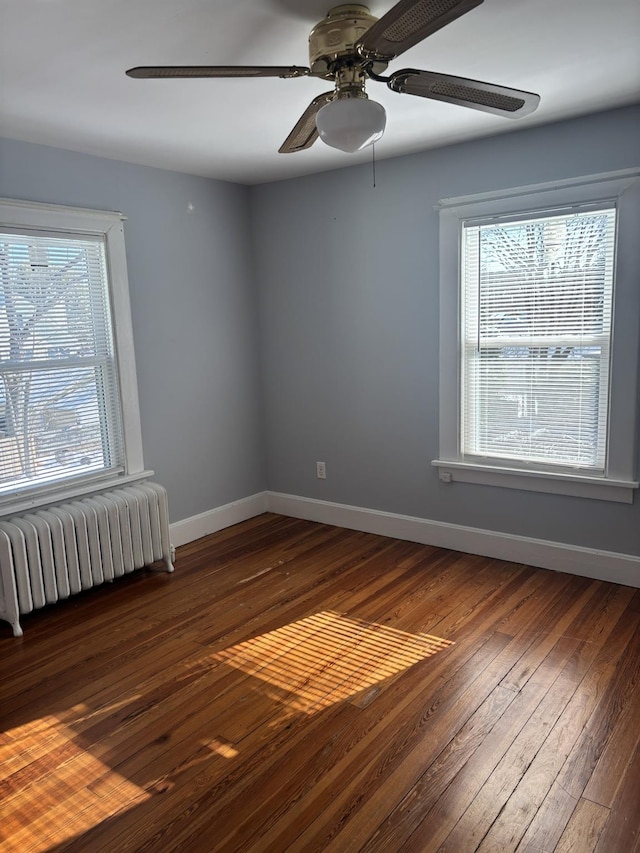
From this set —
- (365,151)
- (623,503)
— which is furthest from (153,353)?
(623,503)

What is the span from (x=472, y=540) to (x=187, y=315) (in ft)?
7.72

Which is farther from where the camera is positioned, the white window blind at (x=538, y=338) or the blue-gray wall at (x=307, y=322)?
the blue-gray wall at (x=307, y=322)

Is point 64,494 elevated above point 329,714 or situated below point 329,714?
above

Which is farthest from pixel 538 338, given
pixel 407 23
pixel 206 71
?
pixel 206 71

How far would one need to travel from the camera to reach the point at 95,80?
2451 mm

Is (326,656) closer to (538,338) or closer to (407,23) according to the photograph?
(538,338)

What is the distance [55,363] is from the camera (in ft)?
11.4

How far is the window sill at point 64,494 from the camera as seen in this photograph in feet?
10.9

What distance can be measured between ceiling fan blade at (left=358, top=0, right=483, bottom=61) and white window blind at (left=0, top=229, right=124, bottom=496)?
7.42 ft

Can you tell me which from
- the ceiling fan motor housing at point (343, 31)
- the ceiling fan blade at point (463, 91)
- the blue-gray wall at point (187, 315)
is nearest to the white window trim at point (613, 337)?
the ceiling fan blade at point (463, 91)

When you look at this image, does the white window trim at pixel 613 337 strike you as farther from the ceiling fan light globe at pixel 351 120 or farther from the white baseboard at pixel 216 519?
the ceiling fan light globe at pixel 351 120

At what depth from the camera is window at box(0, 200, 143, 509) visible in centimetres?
328

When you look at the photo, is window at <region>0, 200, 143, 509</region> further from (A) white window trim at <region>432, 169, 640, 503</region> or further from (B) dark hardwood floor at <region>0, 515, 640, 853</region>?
(A) white window trim at <region>432, 169, 640, 503</region>

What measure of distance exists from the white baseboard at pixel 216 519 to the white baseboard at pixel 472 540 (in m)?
0.12
